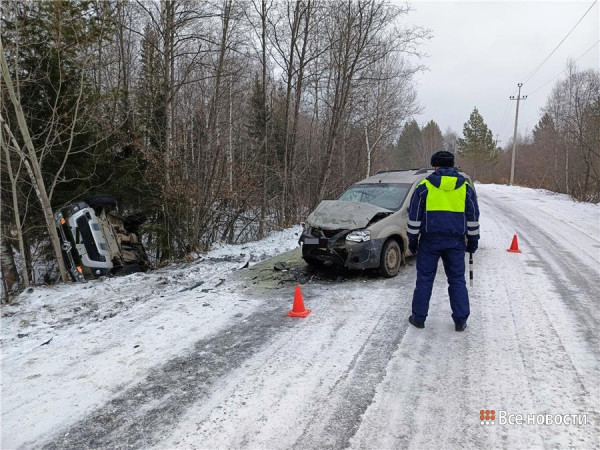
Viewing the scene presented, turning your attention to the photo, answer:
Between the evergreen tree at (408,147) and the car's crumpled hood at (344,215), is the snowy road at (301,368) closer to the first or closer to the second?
the car's crumpled hood at (344,215)

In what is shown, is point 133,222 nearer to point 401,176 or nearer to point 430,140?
point 401,176

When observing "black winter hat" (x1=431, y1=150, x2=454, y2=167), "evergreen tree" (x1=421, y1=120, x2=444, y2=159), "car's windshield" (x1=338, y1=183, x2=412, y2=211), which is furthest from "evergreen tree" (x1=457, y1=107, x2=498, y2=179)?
"black winter hat" (x1=431, y1=150, x2=454, y2=167)

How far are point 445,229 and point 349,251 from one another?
84.8 inches

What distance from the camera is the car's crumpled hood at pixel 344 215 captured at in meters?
6.30

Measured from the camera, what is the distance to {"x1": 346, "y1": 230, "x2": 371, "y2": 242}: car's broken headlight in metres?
6.17

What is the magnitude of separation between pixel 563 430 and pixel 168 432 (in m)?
2.65

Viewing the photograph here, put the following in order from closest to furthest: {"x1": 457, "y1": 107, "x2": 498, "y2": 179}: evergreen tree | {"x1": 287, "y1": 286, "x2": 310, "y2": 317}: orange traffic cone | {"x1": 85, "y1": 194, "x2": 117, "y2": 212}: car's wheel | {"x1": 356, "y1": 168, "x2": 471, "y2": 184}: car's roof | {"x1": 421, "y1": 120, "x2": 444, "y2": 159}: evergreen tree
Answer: {"x1": 287, "y1": 286, "x2": 310, "y2": 317}: orange traffic cone < {"x1": 356, "y1": 168, "x2": 471, "y2": 184}: car's roof < {"x1": 85, "y1": 194, "x2": 117, "y2": 212}: car's wheel < {"x1": 457, "y1": 107, "x2": 498, "y2": 179}: evergreen tree < {"x1": 421, "y1": 120, "x2": 444, "y2": 159}: evergreen tree

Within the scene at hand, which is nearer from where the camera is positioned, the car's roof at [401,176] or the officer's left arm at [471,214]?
the officer's left arm at [471,214]

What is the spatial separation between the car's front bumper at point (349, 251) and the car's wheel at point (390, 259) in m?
0.13

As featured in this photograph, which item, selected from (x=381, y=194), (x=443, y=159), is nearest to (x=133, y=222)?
(x=381, y=194)

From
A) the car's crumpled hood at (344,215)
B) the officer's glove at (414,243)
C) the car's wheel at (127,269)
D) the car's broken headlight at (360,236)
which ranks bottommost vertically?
the car's wheel at (127,269)

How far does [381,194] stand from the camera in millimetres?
7395

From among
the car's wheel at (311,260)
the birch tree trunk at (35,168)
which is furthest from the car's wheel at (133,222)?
the car's wheel at (311,260)

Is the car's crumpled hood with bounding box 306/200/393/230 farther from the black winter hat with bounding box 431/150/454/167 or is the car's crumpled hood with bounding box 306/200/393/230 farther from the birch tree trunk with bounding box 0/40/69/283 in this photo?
the birch tree trunk with bounding box 0/40/69/283
